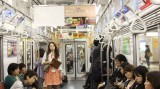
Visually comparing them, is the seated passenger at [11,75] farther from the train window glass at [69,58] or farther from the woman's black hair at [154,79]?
the train window glass at [69,58]

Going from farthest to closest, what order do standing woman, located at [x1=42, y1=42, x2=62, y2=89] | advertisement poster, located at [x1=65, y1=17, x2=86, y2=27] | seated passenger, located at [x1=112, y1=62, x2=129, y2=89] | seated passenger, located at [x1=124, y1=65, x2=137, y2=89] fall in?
advertisement poster, located at [x1=65, y1=17, x2=86, y2=27] < standing woman, located at [x1=42, y1=42, x2=62, y2=89] < seated passenger, located at [x1=112, y1=62, x2=129, y2=89] < seated passenger, located at [x1=124, y1=65, x2=137, y2=89]

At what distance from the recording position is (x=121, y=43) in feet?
24.9

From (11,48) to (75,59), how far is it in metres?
8.57

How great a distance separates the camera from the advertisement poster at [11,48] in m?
7.29

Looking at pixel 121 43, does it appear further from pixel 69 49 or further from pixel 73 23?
pixel 69 49

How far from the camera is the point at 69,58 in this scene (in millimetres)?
16219

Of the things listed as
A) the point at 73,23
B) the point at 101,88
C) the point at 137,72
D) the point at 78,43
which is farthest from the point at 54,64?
the point at 78,43

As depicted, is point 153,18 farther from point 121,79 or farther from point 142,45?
point 121,79

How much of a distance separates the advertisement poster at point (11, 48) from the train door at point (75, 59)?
7.81m

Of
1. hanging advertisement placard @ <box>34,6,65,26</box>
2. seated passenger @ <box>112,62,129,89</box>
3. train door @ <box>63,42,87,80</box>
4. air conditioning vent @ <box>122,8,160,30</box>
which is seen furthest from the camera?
train door @ <box>63,42,87,80</box>

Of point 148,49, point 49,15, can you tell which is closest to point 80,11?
point 49,15

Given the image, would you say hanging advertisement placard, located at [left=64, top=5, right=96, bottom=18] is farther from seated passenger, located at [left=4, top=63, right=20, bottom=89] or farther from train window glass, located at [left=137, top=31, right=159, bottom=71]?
seated passenger, located at [left=4, top=63, right=20, bottom=89]

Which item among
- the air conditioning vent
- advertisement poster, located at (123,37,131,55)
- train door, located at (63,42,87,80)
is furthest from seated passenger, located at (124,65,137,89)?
train door, located at (63,42,87,80)

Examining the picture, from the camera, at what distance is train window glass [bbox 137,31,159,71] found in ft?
15.7
